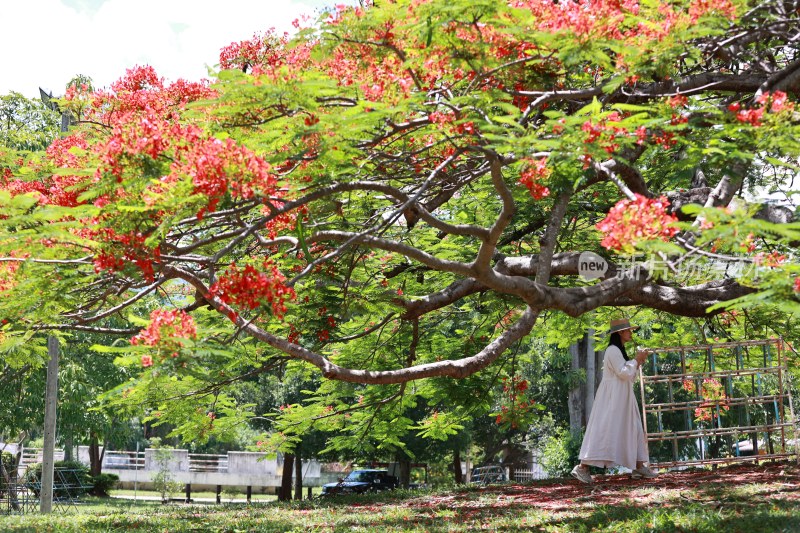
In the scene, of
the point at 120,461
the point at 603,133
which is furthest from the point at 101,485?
the point at 603,133

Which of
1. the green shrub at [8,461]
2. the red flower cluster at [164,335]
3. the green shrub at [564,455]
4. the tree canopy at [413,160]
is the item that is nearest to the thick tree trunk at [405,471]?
the green shrub at [564,455]

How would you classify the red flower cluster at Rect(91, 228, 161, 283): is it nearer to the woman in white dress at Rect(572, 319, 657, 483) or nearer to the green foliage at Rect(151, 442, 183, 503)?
the woman in white dress at Rect(572, 319, 657, 483)

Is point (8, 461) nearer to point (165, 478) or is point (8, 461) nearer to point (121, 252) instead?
point (165, 478)

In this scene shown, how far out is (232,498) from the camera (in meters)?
38.3

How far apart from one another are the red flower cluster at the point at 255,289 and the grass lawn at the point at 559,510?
9.08ft

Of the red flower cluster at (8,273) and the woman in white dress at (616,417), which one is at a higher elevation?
the red flower cluster at (8,273)

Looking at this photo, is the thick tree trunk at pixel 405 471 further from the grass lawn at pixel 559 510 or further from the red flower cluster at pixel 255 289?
the red flower cluster at pixel 255 289

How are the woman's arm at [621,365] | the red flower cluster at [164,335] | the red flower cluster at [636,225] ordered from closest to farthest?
the red flower cluster at [636,225] → the red flower cluster at [164,335] → the woman's arm at [621,365]

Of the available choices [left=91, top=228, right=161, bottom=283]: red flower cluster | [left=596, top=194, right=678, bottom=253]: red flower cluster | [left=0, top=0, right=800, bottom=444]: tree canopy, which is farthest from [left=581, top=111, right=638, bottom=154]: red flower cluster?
[left=91, top=228, right=161, bottom=283]: red flower cluster

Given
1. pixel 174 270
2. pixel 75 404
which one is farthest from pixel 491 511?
pixel 75 404

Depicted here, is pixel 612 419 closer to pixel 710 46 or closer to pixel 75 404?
pixel 710 46

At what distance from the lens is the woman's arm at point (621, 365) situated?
919 cm

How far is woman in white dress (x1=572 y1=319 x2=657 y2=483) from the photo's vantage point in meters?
9.23

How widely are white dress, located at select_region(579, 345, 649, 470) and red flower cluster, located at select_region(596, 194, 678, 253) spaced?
3173 millimetres
